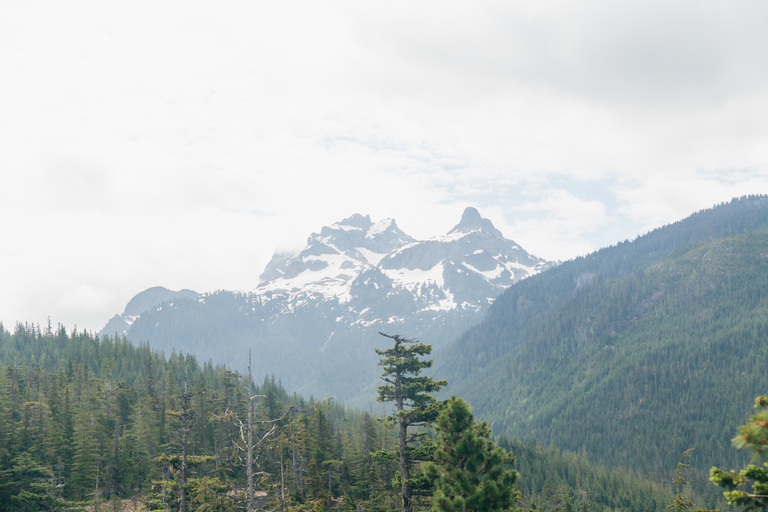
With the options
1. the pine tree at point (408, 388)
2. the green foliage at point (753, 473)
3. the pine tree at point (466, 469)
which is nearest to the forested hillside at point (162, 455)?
the pine tree at point (408, 388)

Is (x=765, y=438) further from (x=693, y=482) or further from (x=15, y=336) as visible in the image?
(x=15, y=336)

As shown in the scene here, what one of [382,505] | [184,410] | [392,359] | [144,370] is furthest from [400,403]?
[144,370]

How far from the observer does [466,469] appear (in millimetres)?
23547

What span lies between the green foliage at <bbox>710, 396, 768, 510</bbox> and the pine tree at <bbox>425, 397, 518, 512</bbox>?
1201cm

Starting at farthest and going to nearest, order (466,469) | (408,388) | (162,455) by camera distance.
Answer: (162,455) < (408,388) < (466,469)

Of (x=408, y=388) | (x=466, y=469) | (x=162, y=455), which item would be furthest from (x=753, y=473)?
(x=162, y=455)

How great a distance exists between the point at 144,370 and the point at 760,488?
175078mm

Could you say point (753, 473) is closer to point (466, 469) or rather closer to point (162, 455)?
point (466, 469)

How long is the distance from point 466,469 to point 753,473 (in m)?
13.3

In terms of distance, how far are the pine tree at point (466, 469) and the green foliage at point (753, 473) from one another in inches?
473

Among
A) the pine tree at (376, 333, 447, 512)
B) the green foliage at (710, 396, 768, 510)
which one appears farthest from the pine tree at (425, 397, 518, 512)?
the green foliage at (710, 396, 768, 510)

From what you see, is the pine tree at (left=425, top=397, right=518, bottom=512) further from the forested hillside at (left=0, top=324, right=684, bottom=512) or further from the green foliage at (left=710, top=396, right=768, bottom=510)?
the green foliage at (left=710, top=396, right=768, bottom=510)

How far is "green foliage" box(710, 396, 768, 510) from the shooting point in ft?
34.2

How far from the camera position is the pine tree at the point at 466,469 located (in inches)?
887
